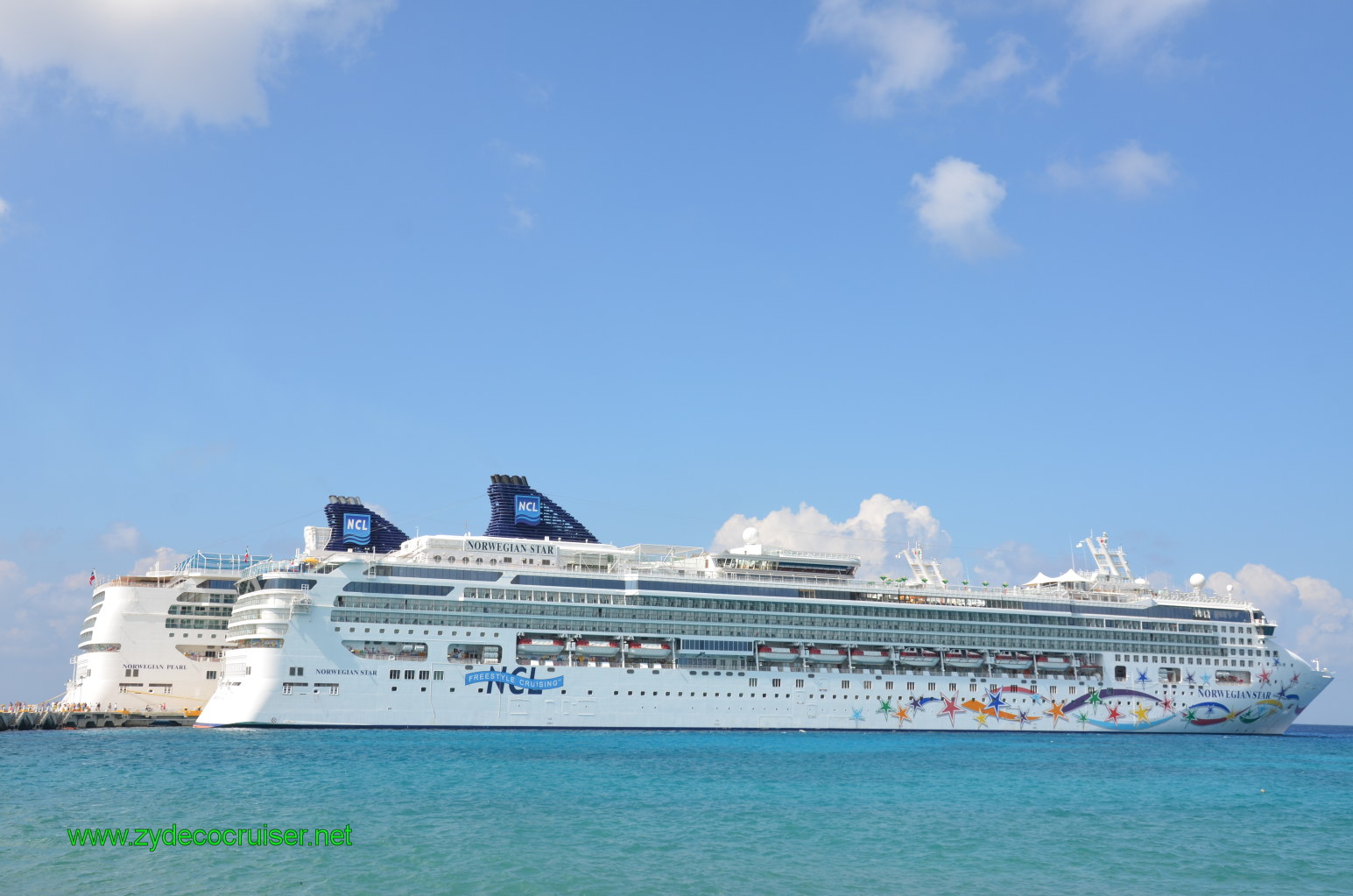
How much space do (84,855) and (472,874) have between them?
27.1 ft

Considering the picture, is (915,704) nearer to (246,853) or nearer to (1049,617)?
(1049,617)

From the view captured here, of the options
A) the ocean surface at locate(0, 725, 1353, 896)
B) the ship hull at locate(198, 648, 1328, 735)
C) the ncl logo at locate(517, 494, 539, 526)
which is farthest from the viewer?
the ncl logo at locate(517, 494, 539, 526)

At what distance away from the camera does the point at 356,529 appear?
220 feet

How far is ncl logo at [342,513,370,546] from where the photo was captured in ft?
219

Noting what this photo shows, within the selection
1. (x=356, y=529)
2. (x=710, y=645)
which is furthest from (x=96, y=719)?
(x=710, y=645)

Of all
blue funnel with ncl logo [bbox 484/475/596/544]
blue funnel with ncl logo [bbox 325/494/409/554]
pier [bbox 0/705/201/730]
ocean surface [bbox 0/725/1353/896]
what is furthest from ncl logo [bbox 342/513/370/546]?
ocean surface [bbox 0/725/1353/896]

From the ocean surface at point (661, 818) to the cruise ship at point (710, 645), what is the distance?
6.29 m

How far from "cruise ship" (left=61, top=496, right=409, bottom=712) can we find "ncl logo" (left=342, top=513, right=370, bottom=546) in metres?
0.21

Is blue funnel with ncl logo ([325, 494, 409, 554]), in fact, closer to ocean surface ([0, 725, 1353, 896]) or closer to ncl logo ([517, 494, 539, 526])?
ncl logo ([517, 494, 539, 526])

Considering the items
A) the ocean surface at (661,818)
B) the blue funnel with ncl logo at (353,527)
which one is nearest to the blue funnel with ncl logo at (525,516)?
the blue funnel with ncl logo at (353,527)

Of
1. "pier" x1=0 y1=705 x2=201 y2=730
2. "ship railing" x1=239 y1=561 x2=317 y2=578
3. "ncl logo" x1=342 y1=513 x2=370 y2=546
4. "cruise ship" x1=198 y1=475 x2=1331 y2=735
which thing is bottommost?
"pier" x1=0 y1=705 x2=201 y2=730

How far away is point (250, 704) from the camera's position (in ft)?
176

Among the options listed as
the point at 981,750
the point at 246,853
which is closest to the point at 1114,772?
the point at 981,750

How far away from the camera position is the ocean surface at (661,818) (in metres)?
21.5
